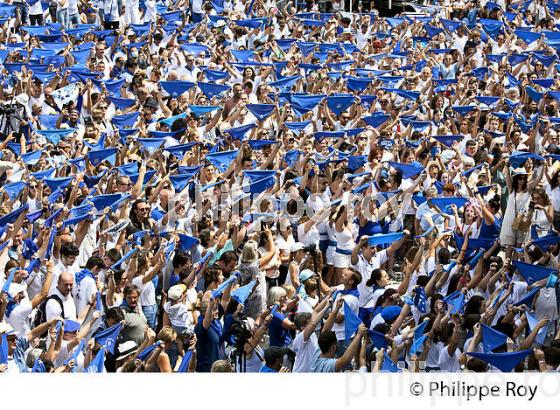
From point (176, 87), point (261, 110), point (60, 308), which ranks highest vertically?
point (176, 87)

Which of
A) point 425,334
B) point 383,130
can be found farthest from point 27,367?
point 383,130

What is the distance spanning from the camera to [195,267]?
1338 centimetres

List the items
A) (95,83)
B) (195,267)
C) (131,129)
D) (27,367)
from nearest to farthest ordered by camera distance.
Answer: (27,367)
(195,267)
(131,129)
(95,83)

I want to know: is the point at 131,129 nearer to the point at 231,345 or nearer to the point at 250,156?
the point at 250,156

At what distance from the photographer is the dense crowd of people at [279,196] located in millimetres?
12023

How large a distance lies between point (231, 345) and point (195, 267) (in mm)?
1369

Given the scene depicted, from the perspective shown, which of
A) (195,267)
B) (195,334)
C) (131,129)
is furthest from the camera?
(131,129)

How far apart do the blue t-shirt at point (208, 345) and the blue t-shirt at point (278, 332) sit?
479 millimetres

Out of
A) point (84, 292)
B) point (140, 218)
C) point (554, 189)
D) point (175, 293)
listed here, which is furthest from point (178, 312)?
point (554, 189)

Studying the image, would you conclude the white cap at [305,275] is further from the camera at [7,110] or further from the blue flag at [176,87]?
the blue flag at [176,87]

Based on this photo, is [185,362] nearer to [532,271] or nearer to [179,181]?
[532,271]

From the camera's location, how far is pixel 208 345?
12.3 meters

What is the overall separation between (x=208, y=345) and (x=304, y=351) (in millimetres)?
1163

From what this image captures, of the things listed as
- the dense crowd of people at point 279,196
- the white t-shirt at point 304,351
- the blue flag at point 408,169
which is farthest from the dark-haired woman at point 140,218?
the white t-shirt at point 304,351
